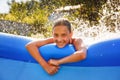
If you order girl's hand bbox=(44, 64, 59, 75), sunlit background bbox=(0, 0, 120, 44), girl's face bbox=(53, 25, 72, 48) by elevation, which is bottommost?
sunlit background bbox=(0, 0, 120, 44)

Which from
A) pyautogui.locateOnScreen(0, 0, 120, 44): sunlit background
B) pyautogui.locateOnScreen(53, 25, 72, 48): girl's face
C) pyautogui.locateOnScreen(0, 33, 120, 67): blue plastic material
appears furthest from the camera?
pyautogui.locateOnScreen(0, 0, 120, 44): sunlit background

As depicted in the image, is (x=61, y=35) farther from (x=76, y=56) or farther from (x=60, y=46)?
(x=76, y=56)

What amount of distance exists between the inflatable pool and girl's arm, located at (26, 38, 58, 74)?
0.05 m

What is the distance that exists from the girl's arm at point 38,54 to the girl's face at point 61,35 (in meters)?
0.18

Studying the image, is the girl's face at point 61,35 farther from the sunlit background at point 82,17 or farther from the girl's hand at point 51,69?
the sunlit background at point 82,17

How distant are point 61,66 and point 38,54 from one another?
248mm

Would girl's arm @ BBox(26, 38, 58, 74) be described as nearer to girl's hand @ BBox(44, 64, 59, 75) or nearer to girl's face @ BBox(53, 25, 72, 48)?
girl's hand @ BBox(44, 64, 59, 75)

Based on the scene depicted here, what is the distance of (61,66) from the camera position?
2891 mm

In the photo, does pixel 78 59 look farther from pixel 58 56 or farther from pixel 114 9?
pixel 114 9

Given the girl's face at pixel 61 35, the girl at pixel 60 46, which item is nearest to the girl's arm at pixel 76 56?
the girl at pixel 60 46

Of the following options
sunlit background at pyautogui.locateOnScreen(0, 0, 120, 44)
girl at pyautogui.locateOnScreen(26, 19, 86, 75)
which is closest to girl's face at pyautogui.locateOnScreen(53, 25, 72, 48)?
girl at pyautogui.locateOnScreen(26, 19, 86, 75)

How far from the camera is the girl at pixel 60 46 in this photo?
2760 millimetres

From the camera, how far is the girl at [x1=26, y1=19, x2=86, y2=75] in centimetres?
276

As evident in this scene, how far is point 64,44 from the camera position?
291 centimetres
